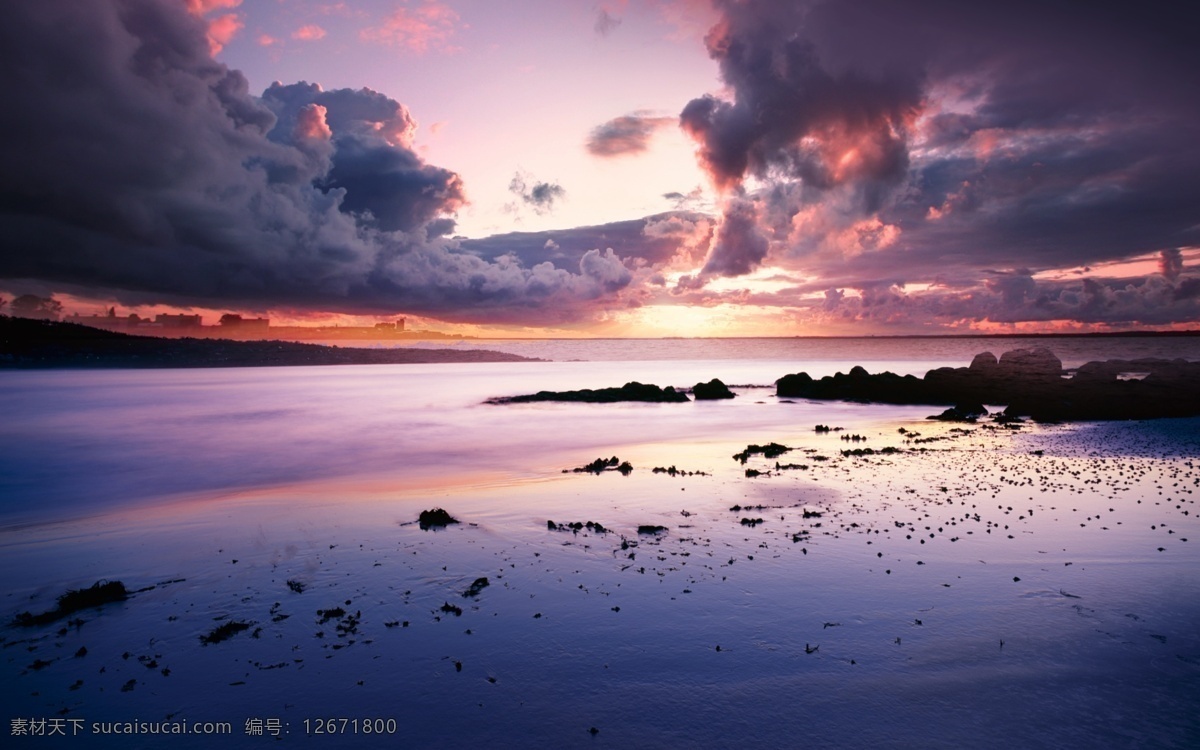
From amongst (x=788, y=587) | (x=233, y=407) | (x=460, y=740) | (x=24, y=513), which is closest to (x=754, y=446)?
(x=788, y=587)

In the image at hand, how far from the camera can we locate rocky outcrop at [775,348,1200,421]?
154ft

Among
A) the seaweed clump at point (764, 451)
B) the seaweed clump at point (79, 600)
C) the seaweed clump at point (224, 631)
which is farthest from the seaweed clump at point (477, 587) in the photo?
the seaweed clump at point (764, 451)

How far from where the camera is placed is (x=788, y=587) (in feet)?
42.4

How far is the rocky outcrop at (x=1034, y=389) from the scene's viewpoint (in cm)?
4684

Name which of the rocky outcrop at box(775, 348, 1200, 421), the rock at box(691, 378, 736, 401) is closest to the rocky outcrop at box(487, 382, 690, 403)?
the rock at box(691, 378, 736, 401)

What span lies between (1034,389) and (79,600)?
6991 cm

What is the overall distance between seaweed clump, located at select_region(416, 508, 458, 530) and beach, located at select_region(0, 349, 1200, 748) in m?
0.48

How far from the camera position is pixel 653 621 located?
11453mm

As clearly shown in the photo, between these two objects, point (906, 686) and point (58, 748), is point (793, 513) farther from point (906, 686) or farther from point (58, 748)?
point (58, 748)

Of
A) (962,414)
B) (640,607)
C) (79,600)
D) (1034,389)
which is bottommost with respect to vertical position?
(79,600)

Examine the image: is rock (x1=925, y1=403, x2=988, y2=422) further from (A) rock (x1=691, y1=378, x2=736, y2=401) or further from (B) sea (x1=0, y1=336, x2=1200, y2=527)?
(A) rock (x1=691, y1=378, x2=736, y2=401)

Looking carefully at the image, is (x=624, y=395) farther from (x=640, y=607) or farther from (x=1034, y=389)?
(x=640, y=607)

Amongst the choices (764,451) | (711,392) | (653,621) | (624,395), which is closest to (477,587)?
(653,621)

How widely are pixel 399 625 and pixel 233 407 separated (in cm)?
8065
